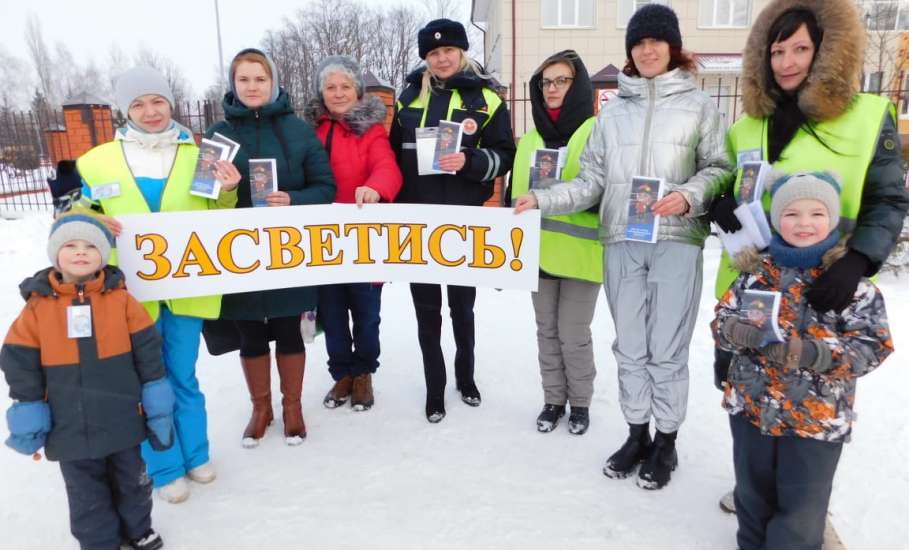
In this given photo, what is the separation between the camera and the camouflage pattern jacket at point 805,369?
75.4 inches

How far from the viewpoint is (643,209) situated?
2592mm

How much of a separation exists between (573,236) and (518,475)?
1.31 metres

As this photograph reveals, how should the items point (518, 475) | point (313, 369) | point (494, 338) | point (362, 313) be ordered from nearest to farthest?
1. point (518, 475)
2. point (362, 313)
3. point (313, 369)
4. point (494, 338)

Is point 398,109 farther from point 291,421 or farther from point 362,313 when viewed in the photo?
point 291,421

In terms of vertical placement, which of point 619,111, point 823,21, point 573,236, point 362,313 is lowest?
point 362,313

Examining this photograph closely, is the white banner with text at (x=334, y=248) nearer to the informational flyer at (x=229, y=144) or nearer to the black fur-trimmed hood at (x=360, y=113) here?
the informational flyer at (x=229, y=144)

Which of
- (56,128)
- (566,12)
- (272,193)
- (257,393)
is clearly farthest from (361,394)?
(566,12)

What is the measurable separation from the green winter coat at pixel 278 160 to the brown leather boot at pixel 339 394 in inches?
36.1

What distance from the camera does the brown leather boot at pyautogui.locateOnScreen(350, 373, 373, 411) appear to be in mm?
3838

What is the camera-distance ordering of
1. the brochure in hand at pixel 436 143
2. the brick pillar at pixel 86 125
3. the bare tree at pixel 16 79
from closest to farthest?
1. the brochure in hand at pixel 436 143
2. the brick pillar at pixel 86 125
3. the bare tree at pixel 16 79

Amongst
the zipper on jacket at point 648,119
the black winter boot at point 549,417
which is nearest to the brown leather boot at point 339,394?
the black winter boot at point 549,417

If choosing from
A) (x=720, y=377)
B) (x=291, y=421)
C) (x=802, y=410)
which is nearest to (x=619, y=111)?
(x=720, y=377)

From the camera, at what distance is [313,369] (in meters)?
4.58

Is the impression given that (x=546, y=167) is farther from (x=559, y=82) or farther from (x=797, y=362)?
(x=797, y=362)
